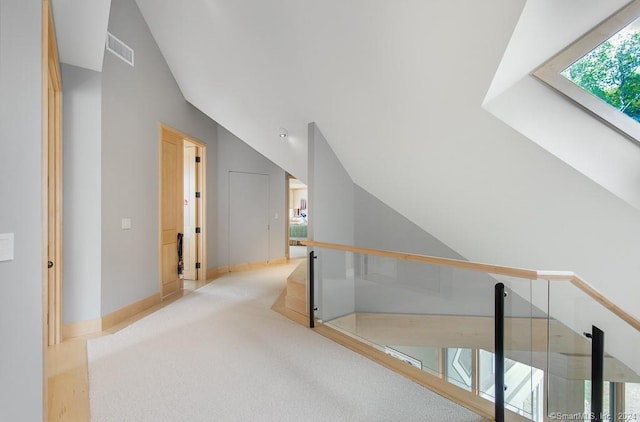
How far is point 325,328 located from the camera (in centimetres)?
356

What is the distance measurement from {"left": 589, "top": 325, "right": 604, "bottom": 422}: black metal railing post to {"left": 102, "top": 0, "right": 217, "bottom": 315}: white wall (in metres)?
4.07

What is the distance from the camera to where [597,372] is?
166cm

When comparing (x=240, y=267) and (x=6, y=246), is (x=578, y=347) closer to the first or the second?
(x=6, y=246)

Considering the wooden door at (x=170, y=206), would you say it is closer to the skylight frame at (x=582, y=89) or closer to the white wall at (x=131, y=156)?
the white wall at (x=131, y=156)

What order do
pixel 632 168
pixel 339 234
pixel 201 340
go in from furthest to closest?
pixel 339 234 < pixel 201 340 < pixel 632 168

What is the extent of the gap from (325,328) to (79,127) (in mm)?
3275

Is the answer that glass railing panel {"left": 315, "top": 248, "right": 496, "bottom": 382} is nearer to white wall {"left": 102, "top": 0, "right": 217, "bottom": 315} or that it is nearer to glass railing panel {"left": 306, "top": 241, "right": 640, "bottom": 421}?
glass railing panel {"left": 306, "top": 241, "right": 640, "bottom": 421}

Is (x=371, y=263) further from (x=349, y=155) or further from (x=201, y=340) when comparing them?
(x=201, y=340)

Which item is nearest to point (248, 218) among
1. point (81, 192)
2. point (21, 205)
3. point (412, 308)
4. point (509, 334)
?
point (81, 192)

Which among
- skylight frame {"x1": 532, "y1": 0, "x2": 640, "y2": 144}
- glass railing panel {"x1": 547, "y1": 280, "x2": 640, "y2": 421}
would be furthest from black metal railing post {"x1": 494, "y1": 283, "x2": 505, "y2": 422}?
skylight frame {"x1": 532, "y1": 0, "x2": 640, "y2": 144}

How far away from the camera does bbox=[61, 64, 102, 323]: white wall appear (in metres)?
3.22

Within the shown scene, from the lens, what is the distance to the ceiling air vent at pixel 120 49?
354 cm

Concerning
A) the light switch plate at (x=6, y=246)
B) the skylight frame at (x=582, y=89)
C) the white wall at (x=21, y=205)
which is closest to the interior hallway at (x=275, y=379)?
the white wall at (x=21, y=205)

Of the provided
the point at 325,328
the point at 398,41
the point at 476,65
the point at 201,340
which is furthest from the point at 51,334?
the point at 476,65
